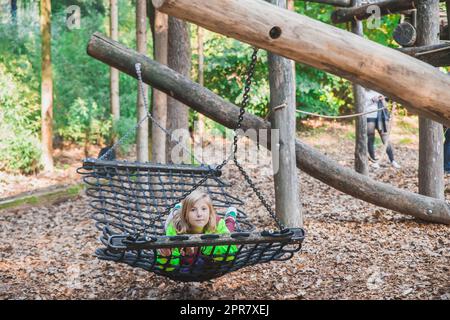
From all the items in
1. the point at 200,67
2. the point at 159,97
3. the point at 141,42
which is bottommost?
the point at 200,67

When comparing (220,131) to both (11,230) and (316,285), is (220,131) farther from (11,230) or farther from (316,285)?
(316,285)

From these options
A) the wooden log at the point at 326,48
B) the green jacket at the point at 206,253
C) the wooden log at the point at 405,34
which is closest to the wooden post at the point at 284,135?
the green jacket at the point at 206,253

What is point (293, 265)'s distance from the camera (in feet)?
13.7

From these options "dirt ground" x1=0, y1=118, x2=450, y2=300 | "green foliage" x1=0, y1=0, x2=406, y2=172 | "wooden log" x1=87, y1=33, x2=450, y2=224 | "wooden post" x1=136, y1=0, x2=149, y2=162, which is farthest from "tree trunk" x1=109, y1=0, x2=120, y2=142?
"wooden log" x1=87, y1=33, x2=450, y2=224

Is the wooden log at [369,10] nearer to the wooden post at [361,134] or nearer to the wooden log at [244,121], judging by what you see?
the wooden post at [361,134]

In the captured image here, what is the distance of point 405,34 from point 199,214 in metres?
2.87

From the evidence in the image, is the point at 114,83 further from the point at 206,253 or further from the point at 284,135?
the point at 206,253

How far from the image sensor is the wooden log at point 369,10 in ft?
17.3

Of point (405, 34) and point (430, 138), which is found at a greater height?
point (405, 34)

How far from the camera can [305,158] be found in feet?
15.8

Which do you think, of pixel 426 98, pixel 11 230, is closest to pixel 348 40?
pixel 426 98

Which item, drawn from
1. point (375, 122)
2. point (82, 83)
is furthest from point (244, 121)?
point (82, 83)

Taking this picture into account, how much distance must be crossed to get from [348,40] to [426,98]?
48 cm

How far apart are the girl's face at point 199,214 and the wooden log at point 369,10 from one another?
3.01m
